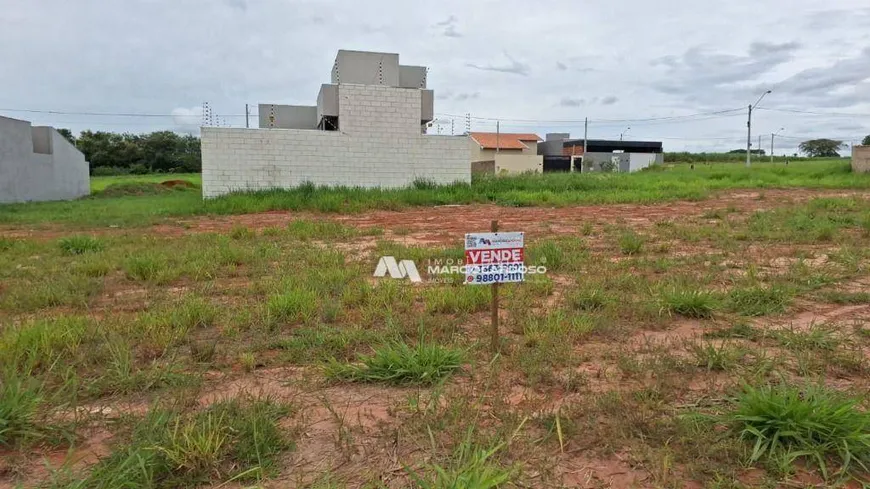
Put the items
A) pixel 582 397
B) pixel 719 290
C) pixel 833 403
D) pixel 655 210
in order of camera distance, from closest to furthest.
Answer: pixel 833 403 < pixel 582 397 < pixel 719 290 < pixel 655 210

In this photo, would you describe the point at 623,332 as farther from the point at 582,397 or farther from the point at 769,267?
the point at 769,267

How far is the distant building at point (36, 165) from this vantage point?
1930cm

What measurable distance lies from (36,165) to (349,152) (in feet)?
48.6

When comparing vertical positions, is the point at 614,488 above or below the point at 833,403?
below

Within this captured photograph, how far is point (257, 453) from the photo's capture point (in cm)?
192

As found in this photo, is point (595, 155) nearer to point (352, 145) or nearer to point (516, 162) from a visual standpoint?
point (516, 162)

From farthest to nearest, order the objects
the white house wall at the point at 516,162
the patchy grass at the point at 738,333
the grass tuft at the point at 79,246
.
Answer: the white house wall at the point at 516,162 → the grass tuft at the point at 79,246 → the patchy grass at the point at 738,333

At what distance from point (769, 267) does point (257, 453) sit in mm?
5258

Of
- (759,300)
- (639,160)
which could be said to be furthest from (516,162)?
(759,300)

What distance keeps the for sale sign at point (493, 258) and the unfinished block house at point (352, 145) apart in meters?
14.4

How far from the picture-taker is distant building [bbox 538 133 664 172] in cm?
4910

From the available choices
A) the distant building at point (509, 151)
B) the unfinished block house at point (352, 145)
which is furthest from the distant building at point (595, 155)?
the unfinished block house at point (352, 145)

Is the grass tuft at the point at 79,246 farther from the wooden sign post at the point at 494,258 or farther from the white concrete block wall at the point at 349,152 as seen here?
the white concrete block wall at the point at 349,152

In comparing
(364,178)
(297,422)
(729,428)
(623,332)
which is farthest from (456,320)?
(364,178)
